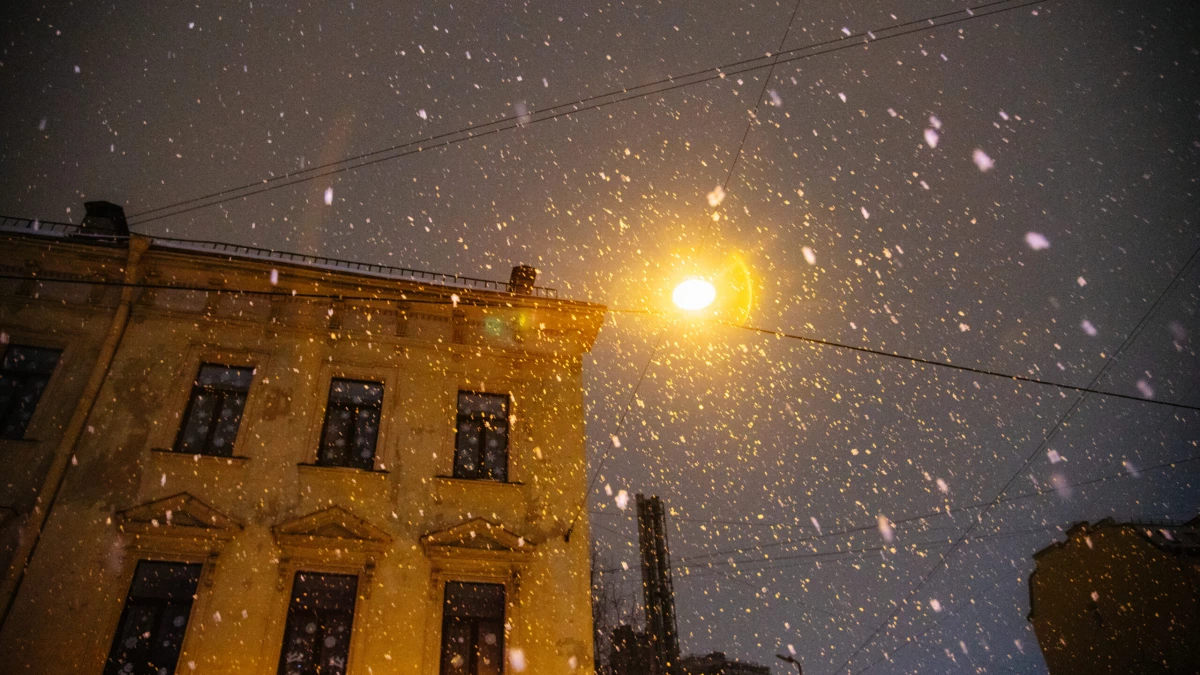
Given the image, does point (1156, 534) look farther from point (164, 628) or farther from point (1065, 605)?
point (164, 628)

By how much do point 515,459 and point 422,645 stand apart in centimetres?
335

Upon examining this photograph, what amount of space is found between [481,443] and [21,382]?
26.0ft

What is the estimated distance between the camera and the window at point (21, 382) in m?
9.75

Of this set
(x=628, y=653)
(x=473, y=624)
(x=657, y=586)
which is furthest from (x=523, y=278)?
(x=628, y=653)

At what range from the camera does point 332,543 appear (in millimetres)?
9438

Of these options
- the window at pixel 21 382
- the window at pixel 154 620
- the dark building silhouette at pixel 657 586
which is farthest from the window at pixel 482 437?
the dark building silhouette at pixel 657 586

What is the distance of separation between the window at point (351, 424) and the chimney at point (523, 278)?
3.62 metres

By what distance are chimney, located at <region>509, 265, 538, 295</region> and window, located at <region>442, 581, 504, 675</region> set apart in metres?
6.19

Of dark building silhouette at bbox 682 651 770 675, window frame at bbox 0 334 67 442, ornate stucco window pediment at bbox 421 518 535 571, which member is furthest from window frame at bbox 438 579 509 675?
dark building silhouette at bbox 682 651 770 675

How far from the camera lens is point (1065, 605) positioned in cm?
3198

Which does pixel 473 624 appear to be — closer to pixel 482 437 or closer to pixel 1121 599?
pixel 482 437

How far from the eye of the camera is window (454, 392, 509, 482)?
10.9 metres

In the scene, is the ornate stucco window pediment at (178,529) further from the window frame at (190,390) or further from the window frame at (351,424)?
the window frame at (351,424)

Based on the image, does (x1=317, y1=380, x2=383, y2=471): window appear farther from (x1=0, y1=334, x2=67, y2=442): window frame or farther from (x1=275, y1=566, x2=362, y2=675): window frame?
(x1=0, y1=334, x2=67, y2=442): window frame
